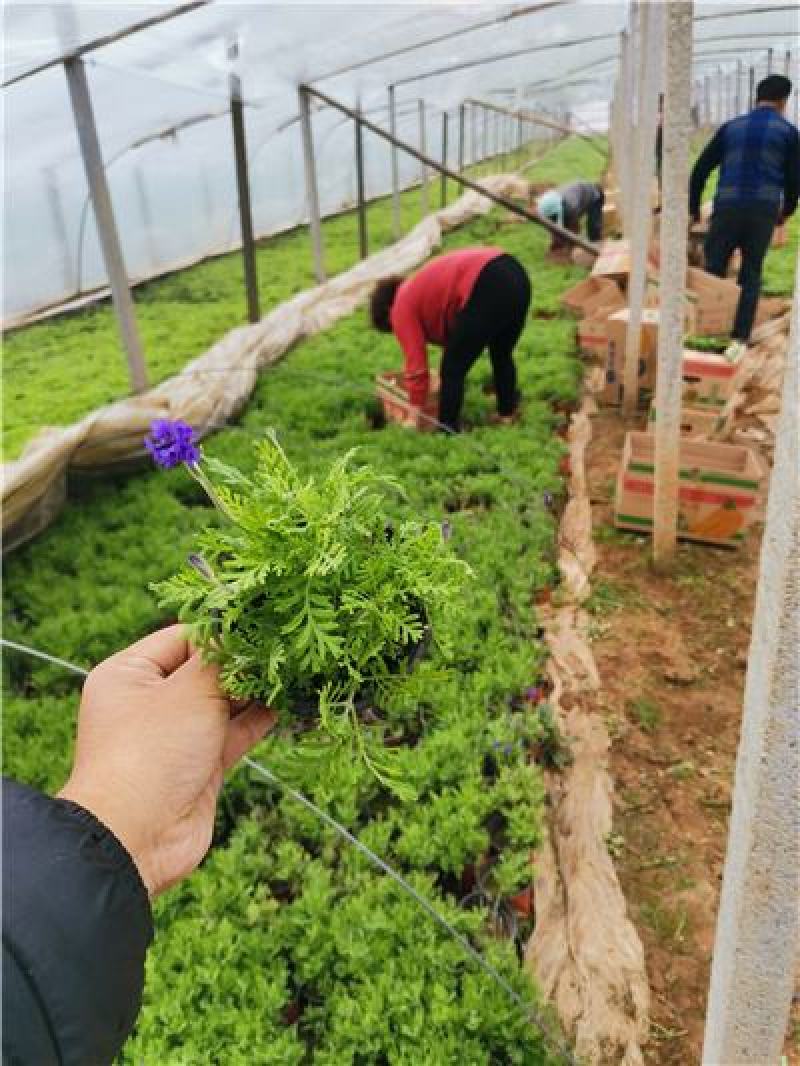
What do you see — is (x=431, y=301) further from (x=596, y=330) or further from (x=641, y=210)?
(x=596, y=330)

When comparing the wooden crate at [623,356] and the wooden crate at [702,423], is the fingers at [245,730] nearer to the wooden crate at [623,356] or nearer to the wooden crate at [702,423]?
the wooden crate at [702,423]

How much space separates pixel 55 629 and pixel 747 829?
10.8 ft

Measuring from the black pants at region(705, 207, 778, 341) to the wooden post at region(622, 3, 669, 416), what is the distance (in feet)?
3.80

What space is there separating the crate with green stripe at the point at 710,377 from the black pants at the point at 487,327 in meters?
1.11

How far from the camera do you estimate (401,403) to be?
17.3 ft

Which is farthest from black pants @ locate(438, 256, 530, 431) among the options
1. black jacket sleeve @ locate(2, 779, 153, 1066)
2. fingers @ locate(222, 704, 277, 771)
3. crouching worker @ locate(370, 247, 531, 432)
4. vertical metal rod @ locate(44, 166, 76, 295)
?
vertical metal rod @ locate(44, 166, 76, 295)

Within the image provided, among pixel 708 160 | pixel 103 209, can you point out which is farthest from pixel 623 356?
pixel 103 209

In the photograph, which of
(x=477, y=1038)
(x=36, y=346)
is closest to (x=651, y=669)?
(x=477, y=1038)

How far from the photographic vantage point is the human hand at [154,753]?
1172 mm

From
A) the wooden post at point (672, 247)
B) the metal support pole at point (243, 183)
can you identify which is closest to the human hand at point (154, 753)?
the wooden post at point (672, 247)

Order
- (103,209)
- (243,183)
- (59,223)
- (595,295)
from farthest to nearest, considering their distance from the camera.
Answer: (59,223), (243,183), (595,295), (103,209)

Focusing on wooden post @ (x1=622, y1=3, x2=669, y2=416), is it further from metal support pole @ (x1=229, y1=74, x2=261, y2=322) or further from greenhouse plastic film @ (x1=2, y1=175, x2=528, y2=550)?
metal support pole @ (x1=229, y1=74, x2=261, y2=322)

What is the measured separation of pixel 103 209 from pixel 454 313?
2.80 m

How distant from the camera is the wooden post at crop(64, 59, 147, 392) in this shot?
17.3ft
